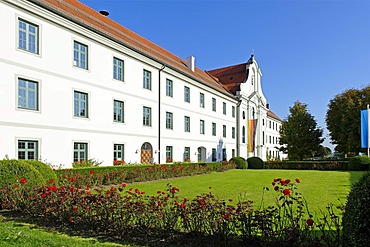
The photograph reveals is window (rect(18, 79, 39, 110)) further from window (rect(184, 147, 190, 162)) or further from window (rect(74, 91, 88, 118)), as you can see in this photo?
window (rect(184, 147, 190, 162))

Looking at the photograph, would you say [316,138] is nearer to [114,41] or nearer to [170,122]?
[170,122]

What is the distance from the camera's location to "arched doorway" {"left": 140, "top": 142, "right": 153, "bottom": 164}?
22.1m

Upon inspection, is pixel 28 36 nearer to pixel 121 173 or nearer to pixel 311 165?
pixel 121 173

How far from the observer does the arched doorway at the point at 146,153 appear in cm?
2211

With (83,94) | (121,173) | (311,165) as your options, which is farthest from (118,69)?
(311,165)

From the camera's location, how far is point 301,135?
44188 millimetres

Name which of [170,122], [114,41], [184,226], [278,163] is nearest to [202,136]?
[170,122]

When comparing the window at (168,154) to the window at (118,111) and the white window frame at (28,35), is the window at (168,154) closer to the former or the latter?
the window at (118,111)

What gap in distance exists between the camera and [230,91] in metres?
42.9

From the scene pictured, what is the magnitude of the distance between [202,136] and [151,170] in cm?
1378

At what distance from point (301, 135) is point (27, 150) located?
39048mm

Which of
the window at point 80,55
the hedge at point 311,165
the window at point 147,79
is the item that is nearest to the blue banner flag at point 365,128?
the hedge at point 311,165

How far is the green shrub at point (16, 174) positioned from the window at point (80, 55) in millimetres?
9079

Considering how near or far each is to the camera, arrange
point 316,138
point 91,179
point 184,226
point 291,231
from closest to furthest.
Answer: point 291,231 < point 184,226 < point 91,179 < point 316,138
